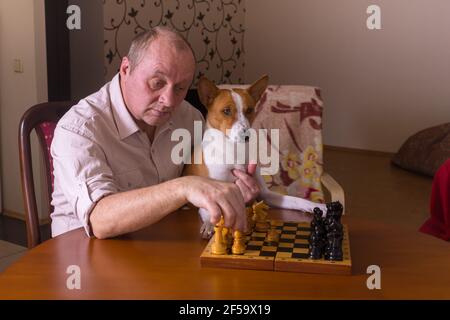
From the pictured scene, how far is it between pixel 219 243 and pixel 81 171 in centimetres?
40

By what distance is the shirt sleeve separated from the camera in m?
1.33

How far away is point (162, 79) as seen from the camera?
56.9 inches

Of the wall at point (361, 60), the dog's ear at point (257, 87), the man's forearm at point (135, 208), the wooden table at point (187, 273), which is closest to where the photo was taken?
the wooden table at point (187, 273)

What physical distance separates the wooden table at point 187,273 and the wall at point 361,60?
410cm

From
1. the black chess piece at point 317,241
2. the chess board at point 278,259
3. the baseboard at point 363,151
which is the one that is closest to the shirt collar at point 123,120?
the chess board at point 278,259

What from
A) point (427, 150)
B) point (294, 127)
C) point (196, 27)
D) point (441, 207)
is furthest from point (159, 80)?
point (427, 150)

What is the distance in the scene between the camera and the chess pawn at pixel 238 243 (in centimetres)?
117

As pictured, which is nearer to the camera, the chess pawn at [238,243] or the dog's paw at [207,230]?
the chess pawn at [238,243]

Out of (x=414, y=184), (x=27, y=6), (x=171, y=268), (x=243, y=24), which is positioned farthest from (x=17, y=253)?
(x=243, y=24)

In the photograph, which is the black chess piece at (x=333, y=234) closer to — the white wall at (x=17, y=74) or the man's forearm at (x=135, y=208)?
the man's forearm at (x=135, y=208)

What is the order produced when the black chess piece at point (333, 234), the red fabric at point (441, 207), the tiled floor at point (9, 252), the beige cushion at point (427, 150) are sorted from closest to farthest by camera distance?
the black chess piece at point (333, 234), the red fabric at point (441, 207), the tiled floor at point (9, 252), the beige cushion at point (427, 150)

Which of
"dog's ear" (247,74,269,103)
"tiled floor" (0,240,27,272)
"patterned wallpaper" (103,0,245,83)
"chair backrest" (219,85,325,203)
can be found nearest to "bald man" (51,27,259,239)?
"dog's ear" (247,74,269,103)

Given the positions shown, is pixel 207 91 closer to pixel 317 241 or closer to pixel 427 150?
pixel 317 241

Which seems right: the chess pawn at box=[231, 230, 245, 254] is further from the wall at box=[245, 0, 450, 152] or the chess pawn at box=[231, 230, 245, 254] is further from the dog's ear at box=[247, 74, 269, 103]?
the wall at box=[245, 0, 450, 152]
